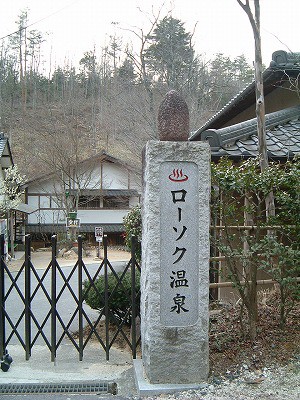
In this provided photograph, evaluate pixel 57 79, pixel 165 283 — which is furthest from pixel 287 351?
pixel 57 79

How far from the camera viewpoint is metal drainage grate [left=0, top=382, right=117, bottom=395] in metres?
4.37

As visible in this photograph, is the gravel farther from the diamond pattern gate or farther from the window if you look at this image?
the window

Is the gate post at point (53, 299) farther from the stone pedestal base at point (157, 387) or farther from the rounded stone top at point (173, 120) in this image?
the rounded stone top at point (173, 120)

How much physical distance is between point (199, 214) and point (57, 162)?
25007 millimetres

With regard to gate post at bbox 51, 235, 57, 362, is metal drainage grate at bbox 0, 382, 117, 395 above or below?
below

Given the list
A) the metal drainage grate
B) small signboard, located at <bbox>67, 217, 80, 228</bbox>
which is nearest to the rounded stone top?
the metal drainage grate

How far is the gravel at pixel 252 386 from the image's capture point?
4.02 m

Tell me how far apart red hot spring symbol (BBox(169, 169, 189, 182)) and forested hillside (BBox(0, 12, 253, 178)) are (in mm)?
11483

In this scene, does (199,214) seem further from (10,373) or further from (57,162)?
(57,162)

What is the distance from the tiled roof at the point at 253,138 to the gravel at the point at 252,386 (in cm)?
330

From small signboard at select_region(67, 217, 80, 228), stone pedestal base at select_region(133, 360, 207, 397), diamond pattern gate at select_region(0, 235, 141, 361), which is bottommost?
stone pedestal base at select_region(133, 360, 207, 397)

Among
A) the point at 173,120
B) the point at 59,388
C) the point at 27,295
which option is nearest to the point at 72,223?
the point at 27,295

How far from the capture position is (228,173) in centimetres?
501

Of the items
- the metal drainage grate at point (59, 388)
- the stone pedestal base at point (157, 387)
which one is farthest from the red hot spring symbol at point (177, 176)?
the metal drainage grate at point (59, 388)
